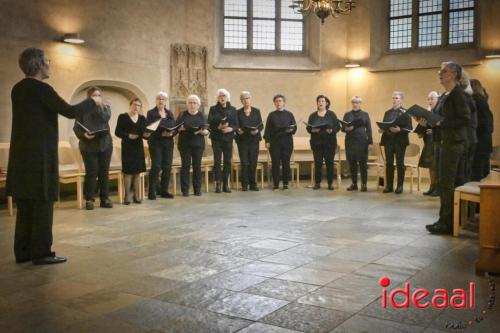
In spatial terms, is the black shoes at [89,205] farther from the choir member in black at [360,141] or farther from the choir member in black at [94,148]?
the choir member in black at [360,141]

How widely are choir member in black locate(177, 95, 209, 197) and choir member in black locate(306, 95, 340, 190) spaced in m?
2.01

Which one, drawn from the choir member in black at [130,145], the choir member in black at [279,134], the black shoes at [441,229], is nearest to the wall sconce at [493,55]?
the choir member in black at [279,134]

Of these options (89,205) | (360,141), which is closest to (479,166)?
(360,141)

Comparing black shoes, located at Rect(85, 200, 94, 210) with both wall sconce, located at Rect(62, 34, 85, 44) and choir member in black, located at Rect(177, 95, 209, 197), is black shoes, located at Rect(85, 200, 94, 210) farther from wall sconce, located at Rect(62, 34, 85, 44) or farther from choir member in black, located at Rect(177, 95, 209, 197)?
wall sconce, located at Rect(62, 34, 85, 44)

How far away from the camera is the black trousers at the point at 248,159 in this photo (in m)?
9.83

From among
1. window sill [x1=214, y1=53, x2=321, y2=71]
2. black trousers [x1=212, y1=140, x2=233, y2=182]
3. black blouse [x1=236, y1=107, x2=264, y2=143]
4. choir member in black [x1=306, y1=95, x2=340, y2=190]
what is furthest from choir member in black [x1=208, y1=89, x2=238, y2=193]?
window sill [x1=214, y1=53, x2=321, y2=71]

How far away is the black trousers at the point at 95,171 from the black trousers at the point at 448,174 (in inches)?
177

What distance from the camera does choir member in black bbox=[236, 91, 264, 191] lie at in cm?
973

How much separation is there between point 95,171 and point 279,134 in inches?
140

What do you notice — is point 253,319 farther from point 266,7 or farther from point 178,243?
point 266,7

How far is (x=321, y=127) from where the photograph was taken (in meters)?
9.88

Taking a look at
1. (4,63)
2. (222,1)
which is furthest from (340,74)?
(4,63)

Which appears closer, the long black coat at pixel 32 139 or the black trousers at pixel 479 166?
the long black coat at pixel 32 139

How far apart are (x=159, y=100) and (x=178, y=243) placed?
3875 millimetres
